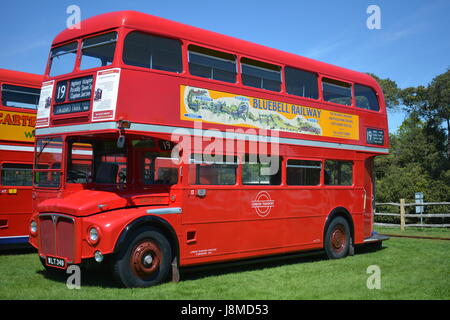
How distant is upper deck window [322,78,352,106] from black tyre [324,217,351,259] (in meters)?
2.75

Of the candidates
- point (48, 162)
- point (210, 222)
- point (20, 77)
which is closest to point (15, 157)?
point (20, 77)

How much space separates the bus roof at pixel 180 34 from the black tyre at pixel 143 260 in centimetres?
324

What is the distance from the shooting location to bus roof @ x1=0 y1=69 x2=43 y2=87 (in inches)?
497

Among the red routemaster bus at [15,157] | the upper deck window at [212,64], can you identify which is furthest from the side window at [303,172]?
the red routemaster bus at [15,157]

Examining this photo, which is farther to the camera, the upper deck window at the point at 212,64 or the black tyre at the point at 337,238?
the black tyre at the point at 337,238

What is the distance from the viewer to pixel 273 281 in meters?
8.66

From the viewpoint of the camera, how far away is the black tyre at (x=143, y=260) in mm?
7789

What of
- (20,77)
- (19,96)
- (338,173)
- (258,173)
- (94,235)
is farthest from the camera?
(20,77)

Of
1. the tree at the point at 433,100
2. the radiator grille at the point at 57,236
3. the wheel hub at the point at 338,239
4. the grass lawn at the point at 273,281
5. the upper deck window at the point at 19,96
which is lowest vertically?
the grass lawn at the point at 273,281

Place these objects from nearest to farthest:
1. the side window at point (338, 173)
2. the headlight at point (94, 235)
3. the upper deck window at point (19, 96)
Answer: the headlight at point (94, 235)
the side window at point (338, 173)
the upper deck window at point (19, 96)

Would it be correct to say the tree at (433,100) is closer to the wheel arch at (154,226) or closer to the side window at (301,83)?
the side window at (301,83)

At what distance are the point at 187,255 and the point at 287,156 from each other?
3.27m

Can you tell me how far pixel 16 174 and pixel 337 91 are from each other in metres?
7.83

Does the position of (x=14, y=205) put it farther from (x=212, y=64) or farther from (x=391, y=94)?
(x=391, y=94)
